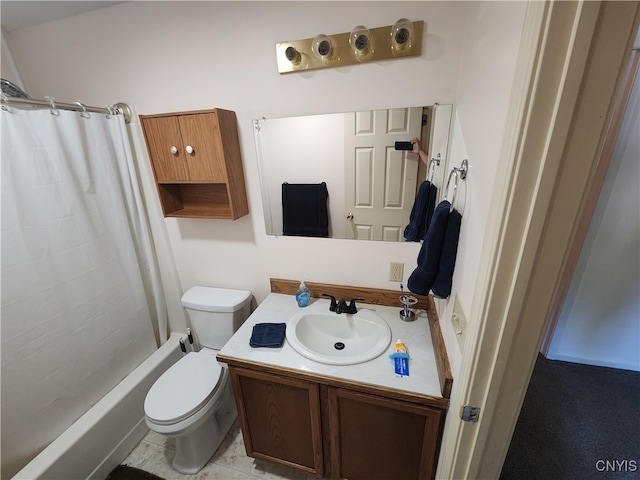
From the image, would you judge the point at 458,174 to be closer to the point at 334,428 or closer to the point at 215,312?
the point at 334,428

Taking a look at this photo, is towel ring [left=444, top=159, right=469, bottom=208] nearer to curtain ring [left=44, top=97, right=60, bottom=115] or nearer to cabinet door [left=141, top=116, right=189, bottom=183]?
cabinet door [left=141, top=116, right=189, bottom=183]

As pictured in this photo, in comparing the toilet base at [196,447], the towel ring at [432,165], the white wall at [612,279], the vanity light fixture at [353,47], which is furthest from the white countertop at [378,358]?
the white wall at [612,279]

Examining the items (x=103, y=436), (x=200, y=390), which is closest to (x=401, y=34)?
(x=200, y=390)

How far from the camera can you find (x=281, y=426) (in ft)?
4.04

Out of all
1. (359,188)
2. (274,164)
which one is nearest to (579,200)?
(359,188)

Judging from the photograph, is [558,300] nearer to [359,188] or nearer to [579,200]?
[359,188]

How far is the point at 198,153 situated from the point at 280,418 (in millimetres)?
1330

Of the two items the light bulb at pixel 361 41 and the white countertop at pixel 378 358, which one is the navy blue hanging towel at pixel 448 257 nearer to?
the white countertop at pixel 378 358

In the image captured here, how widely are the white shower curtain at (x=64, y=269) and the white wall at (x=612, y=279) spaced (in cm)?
283

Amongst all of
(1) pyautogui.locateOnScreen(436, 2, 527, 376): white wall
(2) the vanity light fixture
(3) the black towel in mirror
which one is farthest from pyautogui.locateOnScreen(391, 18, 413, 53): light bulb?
(3) the black towel in mirror

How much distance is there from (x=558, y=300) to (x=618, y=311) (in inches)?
13.4

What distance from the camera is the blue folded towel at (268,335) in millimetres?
1191

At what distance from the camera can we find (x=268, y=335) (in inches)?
48.6

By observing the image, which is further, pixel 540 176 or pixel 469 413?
pixel 469 413
